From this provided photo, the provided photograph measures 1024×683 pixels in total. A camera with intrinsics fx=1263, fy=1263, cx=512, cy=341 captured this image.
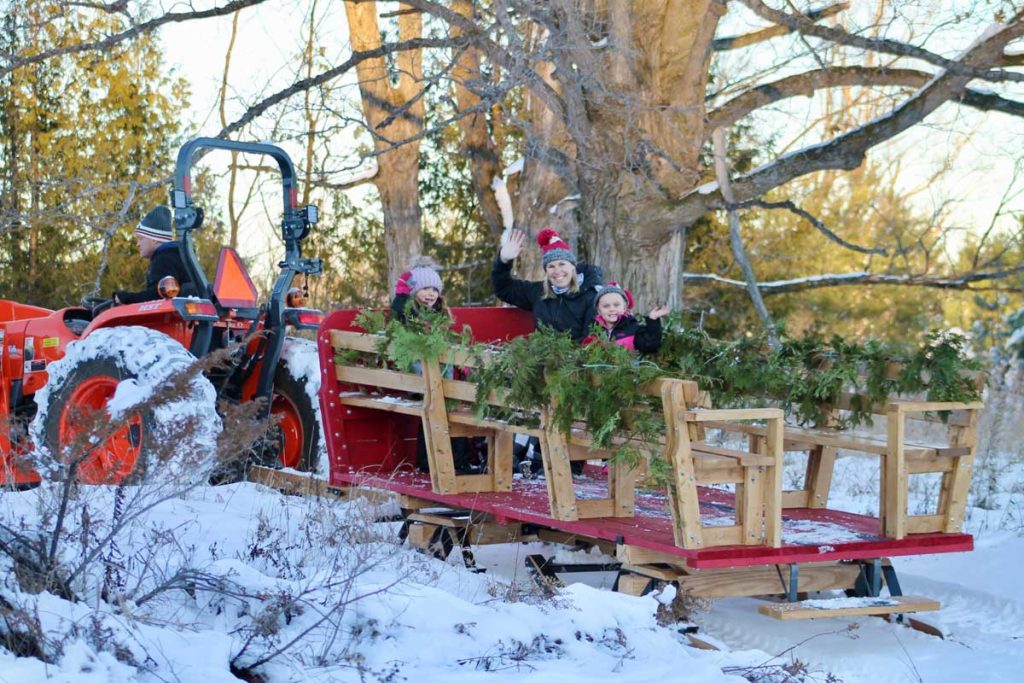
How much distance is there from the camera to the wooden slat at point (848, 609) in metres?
4.85

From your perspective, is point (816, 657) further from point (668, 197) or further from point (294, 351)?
point (668, 197)

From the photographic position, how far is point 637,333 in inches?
264

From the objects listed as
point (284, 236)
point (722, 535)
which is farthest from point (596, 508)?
point (284, 236)

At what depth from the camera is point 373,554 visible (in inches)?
194

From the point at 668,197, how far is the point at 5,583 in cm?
680

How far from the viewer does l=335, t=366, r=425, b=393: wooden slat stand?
641cm

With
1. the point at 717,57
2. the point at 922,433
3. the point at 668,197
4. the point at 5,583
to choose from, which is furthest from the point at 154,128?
the point at 5,583

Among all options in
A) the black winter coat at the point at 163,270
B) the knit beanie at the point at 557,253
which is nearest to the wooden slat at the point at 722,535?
the knit beanie at the point at 557,253

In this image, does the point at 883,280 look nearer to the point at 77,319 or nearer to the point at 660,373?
the point at 77,319

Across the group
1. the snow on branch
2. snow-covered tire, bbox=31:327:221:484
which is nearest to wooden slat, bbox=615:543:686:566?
snow-covered tire, bbox=31:327:221:484

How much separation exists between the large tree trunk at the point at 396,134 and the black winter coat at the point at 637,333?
7.71 metres

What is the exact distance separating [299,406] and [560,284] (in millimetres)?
1920

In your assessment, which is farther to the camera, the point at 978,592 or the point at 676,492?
the point at 978,592

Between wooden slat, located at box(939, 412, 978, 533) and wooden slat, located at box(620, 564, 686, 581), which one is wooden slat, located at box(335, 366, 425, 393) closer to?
wooden slat, located at box(620, 564, 686, 581)
